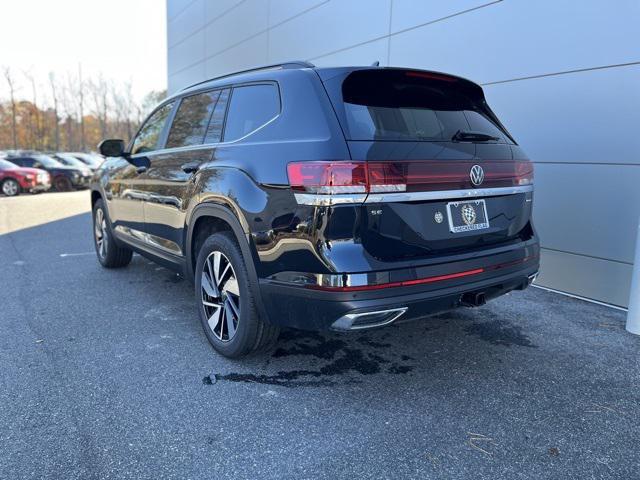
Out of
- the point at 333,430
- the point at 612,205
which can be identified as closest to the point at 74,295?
the point at 333,430

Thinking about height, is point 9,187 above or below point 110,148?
below

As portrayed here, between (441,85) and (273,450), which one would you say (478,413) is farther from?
(441,85)

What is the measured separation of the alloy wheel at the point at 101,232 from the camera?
18.9ft

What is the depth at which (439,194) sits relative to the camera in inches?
102

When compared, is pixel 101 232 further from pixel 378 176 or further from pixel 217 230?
pixel 378 176

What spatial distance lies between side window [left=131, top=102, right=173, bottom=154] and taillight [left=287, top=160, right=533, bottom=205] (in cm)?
244

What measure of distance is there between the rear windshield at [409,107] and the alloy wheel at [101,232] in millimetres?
4057

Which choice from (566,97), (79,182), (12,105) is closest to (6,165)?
(79,182)

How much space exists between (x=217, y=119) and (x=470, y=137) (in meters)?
1.79

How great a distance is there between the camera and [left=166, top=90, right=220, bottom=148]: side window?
3.73 metres

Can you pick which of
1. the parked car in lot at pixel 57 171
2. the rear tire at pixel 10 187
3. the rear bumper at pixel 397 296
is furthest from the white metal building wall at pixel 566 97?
the parked car in lot at pixel 57 171

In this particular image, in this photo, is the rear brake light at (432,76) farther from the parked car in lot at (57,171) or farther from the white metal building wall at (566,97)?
the parked car in lot at (57,171)

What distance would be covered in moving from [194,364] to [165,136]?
2.11m

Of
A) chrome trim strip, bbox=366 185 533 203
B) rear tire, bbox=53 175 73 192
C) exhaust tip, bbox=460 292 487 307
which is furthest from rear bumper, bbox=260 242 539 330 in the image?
rear tire, bbox=53 175 73 192
